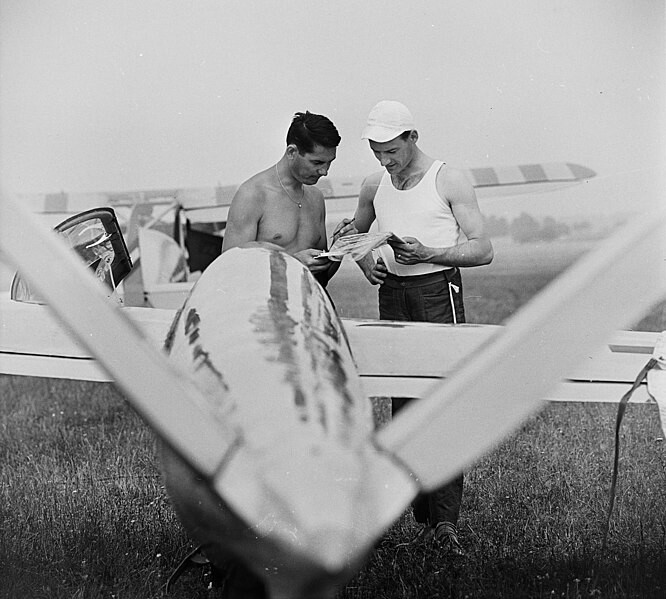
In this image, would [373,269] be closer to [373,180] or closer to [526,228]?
[373,180]

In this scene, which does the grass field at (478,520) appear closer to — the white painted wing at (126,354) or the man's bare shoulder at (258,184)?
the man's bare shoulder at (258,184)

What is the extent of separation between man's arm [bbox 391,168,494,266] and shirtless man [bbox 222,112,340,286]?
0.16m

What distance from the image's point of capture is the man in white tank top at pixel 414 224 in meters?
1.52

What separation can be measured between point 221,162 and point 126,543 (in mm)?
780

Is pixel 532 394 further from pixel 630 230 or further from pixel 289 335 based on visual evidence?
pixel 289 335

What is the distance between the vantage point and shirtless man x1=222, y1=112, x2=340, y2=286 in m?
1.49

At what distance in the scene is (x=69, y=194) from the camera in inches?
59.9

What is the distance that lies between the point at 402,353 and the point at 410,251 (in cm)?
19

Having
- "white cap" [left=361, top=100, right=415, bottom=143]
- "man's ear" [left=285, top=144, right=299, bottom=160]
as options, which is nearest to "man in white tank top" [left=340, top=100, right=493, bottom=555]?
"white cap" [left=361, top=100, right=415, bottom=143]

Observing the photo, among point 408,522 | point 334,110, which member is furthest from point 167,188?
point 408,522

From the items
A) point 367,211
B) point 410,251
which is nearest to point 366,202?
point 367,211

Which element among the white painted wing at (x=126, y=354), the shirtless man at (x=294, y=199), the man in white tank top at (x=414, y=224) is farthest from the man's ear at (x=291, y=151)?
the white painted wing at (x=126, y=354)

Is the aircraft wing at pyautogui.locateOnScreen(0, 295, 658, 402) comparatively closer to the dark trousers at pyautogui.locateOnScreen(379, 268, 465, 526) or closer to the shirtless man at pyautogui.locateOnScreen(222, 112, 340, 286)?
the dark trousers at pyautogui.locateOnScreen(379, 268, 465, 526)

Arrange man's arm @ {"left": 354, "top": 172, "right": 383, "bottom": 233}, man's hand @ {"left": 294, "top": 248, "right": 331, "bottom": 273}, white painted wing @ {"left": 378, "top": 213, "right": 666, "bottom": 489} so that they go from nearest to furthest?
1. white painted wing @ {"left": 378, "top": 213, "right": 666, "bottom": 489}
2. man's hand @ {"left": 294, "top": 248, "right": 331, "bottom": 273}
3. man's arm @ {"left": 354, "top": 172, "right": 383, "bottom": 233}
